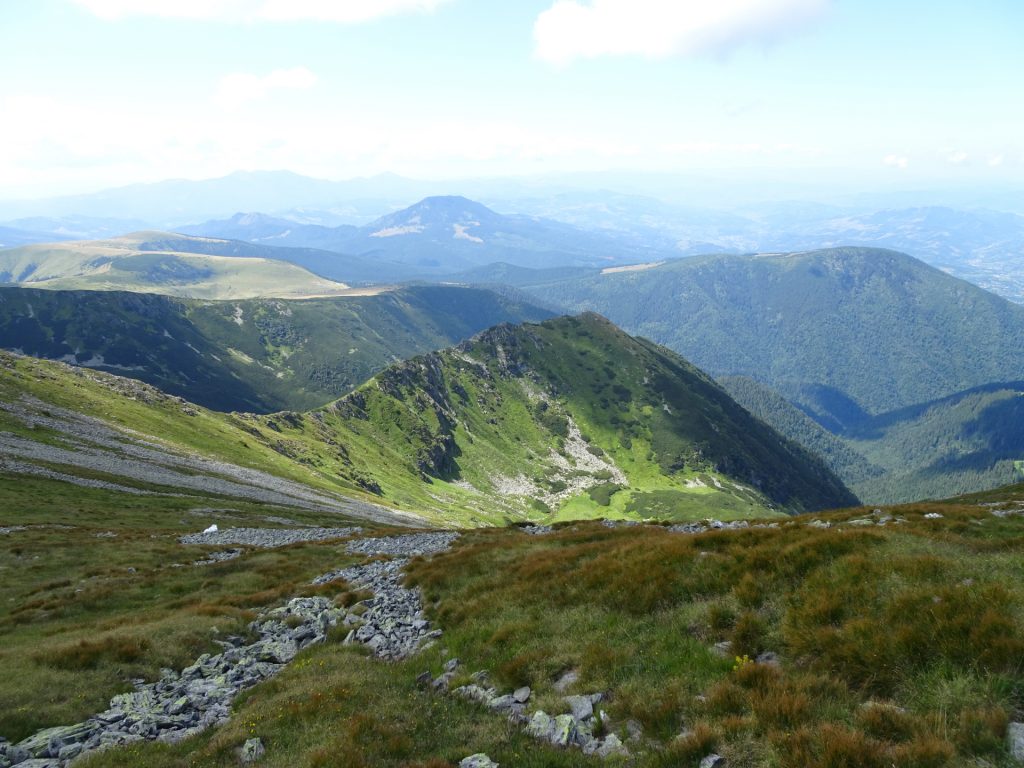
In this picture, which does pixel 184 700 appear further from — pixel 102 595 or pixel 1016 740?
pixel 102 595

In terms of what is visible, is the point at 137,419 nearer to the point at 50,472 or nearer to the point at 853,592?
the point at 50,472

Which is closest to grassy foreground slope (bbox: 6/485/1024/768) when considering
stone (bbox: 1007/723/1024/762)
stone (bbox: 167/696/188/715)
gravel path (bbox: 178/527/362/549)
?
stone (bbox: 1007/723/1024/762)

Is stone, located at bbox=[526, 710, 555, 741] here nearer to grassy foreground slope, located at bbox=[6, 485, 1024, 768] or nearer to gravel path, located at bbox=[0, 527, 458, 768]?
grassy foreground slope, located at bbox=[6, 485, 1024, 768]

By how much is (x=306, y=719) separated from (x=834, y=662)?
39.7ft

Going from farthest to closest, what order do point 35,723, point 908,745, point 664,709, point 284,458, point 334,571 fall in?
point 284,458 < point 334,571 < point 35,723 < point 664,709 < point 908,745

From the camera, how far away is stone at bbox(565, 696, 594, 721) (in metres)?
11.6

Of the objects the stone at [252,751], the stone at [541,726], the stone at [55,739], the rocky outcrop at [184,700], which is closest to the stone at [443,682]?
the stone at [541,726]

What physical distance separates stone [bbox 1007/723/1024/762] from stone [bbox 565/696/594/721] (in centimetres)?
693

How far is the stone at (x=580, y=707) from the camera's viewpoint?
1162 cm

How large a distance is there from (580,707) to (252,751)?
24.3ft

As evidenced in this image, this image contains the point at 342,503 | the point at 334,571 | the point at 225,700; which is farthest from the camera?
the point at 342,503

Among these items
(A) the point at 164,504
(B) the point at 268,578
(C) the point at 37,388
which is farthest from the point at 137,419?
(B) the point at 268,578

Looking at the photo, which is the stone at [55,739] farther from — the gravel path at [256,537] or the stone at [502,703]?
the gravel path at [256,537]

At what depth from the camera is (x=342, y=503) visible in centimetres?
11631
